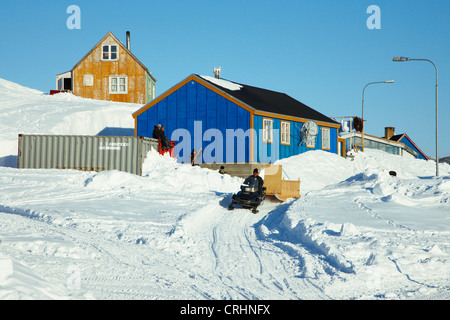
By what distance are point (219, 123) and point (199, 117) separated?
136cm

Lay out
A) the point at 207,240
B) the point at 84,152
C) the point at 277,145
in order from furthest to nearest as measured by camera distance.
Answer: the point at 277,145, the point at 84,152, the point at 207,240

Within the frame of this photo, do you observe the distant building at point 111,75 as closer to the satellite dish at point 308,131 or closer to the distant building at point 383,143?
the satellite dish at point 308,131

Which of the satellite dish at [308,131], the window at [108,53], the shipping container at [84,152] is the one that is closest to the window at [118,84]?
the window at [108,53]

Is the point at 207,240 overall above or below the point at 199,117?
below

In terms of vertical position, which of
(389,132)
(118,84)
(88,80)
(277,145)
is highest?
(88,80)

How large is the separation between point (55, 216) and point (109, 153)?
10.4 metres

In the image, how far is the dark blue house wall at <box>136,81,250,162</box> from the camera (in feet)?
94.9

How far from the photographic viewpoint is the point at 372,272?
8.24m

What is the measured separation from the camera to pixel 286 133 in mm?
32000

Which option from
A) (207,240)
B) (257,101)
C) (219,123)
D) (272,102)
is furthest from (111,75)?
(207,240)

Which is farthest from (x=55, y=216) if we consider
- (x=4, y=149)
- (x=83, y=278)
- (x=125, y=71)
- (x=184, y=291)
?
(x=125, y=71)

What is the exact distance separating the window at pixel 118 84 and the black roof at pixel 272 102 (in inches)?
591

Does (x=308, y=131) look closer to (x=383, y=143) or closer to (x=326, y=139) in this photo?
(x=326, y=139)
